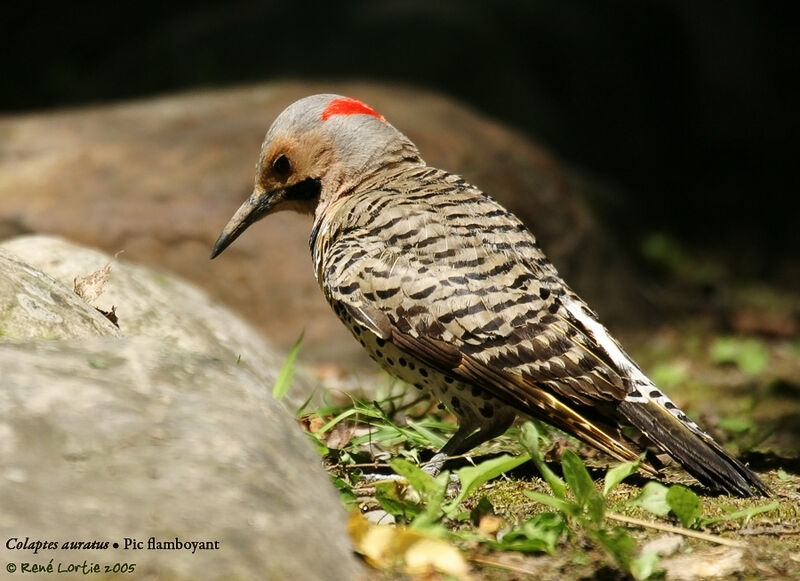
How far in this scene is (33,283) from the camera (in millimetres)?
4152

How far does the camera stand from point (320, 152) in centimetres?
558

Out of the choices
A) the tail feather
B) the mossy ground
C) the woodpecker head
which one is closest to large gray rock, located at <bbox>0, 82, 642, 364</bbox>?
the mossy ground

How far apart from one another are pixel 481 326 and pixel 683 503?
43.0 inches

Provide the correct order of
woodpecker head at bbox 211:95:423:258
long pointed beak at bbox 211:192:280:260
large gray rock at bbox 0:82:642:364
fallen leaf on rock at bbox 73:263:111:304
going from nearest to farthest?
fallen leaf on rock at bbox 73:263:111:304 → woodpecker head at bbox 211:95:423:258 → long pointed beak at bbox 211:192:280:260 → large gray rock at bbox 0:82:642:364

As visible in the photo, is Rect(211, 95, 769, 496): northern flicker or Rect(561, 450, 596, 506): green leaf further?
Rect(211, 95, 769, 496): northern flicker

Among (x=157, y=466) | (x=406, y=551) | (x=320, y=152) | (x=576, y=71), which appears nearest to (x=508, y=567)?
(x=406, y=551)

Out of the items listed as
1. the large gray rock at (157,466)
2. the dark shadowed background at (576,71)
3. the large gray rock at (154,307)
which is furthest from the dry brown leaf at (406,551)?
the dark shadowed background at (576,71)

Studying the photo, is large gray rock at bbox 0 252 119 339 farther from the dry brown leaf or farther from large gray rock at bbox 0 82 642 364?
large gray rock at bbox 0 82 642 364

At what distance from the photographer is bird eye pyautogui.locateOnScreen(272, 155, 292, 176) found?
18.3 feet

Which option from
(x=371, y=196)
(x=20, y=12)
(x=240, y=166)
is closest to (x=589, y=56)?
(x=240, y=166)

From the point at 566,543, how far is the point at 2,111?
36.1 ft

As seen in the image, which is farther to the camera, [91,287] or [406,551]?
[91,287]

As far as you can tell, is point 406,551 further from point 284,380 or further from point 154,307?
point 154,307

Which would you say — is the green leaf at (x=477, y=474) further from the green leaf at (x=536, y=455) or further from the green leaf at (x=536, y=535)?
the green leaf at (x=536, y=535)
